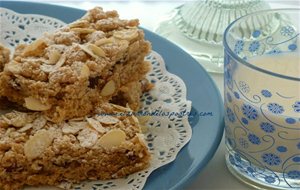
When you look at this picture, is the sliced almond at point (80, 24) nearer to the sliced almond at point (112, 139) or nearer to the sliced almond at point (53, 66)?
the sliced almond at point (53, 66)

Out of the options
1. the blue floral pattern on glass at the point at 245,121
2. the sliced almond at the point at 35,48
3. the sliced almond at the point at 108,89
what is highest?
the sliced almond at the point at 35,48

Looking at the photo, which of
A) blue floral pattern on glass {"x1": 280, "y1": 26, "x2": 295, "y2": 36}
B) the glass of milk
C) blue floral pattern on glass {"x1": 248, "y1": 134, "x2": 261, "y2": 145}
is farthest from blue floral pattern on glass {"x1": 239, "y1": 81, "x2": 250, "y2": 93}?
blue floral pattern on glass {"x1": 280, "y1": 26, "x2": 295, "y2": 36}

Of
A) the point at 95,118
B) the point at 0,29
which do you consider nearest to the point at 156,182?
the point at 95,118

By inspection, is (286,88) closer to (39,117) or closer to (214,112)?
(214,112)

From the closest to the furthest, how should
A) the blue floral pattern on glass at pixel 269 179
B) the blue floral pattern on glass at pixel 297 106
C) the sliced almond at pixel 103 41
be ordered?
the blue floral pattern on glass at pixel 297 106 < the blue floral pattern on glass at pixel 269 179 < the sliced almond at pixel 103 41

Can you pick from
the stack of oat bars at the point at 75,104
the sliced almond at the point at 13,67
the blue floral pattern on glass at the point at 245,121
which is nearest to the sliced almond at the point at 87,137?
the stack of oat bars at the point at 75,104

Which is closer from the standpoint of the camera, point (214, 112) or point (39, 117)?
point (39, 117)
